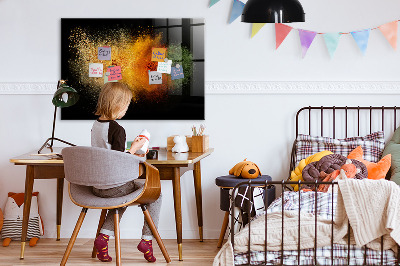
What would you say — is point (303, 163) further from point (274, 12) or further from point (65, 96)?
point (65, 96)

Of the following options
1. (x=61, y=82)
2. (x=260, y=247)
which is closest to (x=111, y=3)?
(x=61, y=82)

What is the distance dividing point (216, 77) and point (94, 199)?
1460mm

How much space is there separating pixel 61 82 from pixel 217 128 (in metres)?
1.15

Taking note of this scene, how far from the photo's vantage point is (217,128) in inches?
178

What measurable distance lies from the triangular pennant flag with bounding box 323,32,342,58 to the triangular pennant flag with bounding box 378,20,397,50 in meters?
0.32

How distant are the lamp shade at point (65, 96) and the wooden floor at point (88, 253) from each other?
38.3 inches

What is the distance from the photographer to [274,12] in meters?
3.17

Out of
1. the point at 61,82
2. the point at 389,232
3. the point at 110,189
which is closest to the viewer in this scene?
the point at 389,232

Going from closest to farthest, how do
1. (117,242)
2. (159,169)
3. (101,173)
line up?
(101,173), (117,242), (159,169)

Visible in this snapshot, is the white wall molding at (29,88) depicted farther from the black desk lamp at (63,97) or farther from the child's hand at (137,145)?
the child's hand at (137,145)

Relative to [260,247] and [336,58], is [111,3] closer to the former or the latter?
[336,58]

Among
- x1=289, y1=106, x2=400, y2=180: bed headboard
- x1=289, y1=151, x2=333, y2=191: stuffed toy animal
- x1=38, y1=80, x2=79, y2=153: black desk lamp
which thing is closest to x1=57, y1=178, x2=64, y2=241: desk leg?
x1=38, y1=80, x2=79, y2=153: black desk lamp

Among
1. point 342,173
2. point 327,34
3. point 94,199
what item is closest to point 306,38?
point 327,34

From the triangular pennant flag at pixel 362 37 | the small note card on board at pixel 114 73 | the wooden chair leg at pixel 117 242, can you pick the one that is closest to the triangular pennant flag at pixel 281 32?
the triangular pennant flag at pixel 362 37
